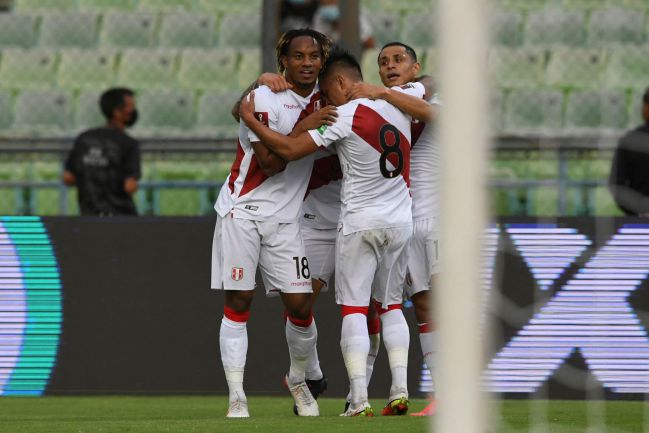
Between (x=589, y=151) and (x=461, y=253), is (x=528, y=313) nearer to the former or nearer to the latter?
(x=589, y=151)

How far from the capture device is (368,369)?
270 inches

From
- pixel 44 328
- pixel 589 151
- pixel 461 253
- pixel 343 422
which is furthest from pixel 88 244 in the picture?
pixel 461 253

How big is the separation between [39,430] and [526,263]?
336cm

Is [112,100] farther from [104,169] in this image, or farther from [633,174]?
[633,174]

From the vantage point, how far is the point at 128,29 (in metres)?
13.9

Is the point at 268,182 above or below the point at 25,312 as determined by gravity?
above

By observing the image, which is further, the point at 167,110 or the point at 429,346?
the point at 167,110

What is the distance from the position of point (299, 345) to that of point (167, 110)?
20.8 feet

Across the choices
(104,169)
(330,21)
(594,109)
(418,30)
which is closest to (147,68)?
(330,21)

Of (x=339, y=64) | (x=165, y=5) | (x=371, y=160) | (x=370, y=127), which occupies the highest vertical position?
(x=165, y=5)

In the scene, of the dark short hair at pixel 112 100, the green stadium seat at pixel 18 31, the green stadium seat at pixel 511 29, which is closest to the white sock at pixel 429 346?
the dark short hair at pixel 112 100

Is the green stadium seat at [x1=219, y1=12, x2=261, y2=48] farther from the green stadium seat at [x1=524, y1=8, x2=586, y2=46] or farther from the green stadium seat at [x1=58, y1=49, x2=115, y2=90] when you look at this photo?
the green stadium seat at [x1=524, y1=8, x2=586, y2=46]

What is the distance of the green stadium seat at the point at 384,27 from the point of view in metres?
13.2

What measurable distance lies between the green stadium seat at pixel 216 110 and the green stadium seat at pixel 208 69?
1.81ft
